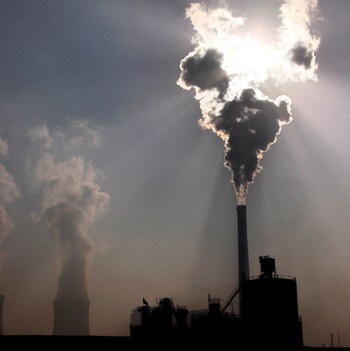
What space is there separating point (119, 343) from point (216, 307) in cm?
849

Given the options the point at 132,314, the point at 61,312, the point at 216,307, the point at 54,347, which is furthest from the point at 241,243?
the point at 132,314

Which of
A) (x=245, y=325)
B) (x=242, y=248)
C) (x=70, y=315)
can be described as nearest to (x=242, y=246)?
(x=242, y=248)

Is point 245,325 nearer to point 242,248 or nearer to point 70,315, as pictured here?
point 242,248

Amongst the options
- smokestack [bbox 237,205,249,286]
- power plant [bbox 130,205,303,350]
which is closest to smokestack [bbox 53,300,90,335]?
smokestack [bbox 237,205,249,286]

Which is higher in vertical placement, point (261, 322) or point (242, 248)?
point (242, 248)

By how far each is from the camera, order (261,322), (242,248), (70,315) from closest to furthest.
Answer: (261,322) < (242,248) < (70,315)

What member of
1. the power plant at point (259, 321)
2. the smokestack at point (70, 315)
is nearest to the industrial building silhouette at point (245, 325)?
the power plant at point (259, 321)

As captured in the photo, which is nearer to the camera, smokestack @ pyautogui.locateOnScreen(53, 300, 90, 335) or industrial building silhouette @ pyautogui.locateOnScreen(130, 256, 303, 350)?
industrial building silhouette @ pyautogui.locateOnScreen(130, 256, 303, 350)

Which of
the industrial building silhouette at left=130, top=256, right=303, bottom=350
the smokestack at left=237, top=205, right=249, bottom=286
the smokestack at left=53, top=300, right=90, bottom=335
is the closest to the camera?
the industrial building silhouette at left=130, top=256, right=303, bottom=350

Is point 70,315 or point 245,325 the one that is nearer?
point 245,325

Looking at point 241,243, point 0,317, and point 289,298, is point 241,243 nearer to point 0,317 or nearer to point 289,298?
point 289,298

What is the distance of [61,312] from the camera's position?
8144cm

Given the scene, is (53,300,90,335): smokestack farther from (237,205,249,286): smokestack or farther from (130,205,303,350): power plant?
(130,205,303,350): power plant

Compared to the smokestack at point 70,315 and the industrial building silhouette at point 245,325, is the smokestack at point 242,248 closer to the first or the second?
the industrial building silhouette at point 245,325
